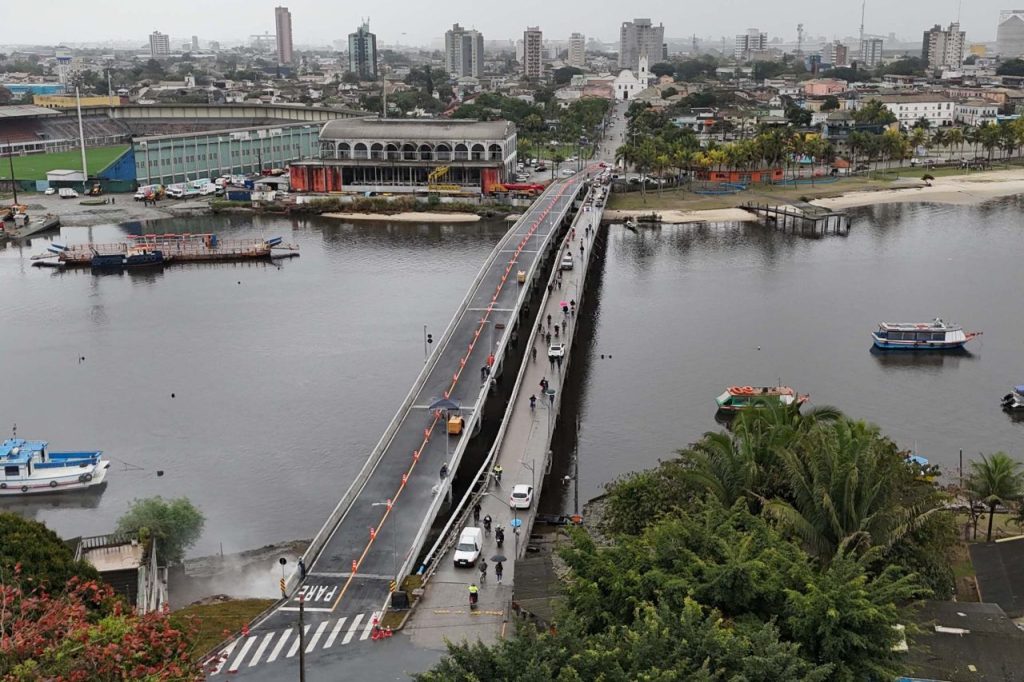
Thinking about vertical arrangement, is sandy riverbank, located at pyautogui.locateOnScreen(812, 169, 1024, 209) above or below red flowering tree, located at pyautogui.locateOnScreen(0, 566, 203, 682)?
below

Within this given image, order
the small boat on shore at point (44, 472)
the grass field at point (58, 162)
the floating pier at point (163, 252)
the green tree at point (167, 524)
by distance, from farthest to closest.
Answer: the grass field at point (58, 162), the floating pier at point (163, 252), the small boat on shore at point (44, 472), the green tree at point (167, 524)

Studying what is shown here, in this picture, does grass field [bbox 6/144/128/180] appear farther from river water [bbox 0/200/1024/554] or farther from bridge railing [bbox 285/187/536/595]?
bridge railing [bbox 285/187/536/595]

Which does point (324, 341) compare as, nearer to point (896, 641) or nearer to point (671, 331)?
point (671, 331)

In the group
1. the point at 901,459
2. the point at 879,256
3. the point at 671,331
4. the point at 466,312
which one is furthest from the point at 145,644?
the point at 879,256

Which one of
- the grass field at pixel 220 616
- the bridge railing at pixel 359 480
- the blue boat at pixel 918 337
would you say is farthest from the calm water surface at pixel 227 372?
the blue boat at pixel 918 337

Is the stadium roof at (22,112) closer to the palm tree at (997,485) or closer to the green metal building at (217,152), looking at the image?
the green metal building at (217,152)

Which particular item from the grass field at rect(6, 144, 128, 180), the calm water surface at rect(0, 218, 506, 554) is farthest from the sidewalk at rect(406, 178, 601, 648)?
the grass field at rect(6, 144, 128, 180)
